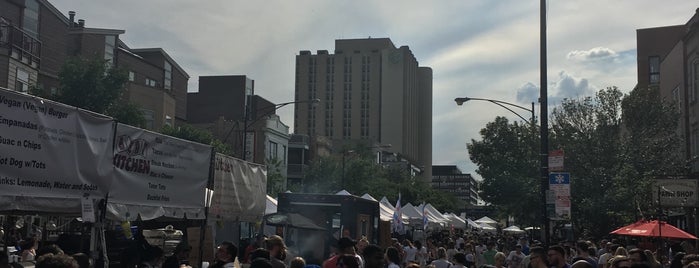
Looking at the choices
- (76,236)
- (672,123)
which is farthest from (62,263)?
(672,123)

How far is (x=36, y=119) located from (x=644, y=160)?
25379 millimetres

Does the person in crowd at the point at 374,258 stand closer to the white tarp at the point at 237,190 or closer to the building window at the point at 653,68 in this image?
the white tarp at the point at 237,190

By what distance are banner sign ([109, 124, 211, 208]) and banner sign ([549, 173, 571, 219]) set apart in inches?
345

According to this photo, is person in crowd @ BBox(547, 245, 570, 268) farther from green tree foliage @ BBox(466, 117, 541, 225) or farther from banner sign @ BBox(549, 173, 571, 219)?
green tree foliage @ BBox(466, 117, 541, 225)

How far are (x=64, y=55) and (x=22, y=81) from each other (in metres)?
9.31

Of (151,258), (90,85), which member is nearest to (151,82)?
(90,85)

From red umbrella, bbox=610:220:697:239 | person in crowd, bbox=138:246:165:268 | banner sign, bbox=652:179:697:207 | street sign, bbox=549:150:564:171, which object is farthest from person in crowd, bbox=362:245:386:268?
banner sign, bbox=652:179:697:207

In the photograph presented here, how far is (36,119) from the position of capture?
734 cm

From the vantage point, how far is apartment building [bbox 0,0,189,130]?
101 feet

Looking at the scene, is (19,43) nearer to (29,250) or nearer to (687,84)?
(29,250)

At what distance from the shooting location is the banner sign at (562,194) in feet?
53.4

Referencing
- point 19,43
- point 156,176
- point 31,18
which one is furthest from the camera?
point 31,18

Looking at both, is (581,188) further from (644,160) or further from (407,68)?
(407,68)

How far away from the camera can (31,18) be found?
117ft
